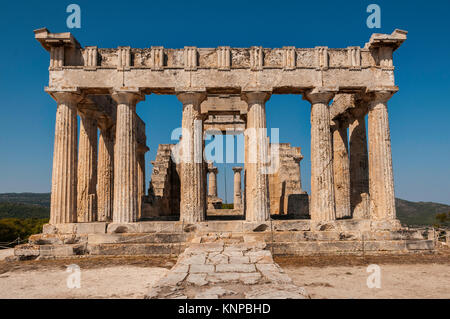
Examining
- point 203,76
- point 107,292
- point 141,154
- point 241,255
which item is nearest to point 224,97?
point 203,76

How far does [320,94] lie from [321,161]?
2.90m

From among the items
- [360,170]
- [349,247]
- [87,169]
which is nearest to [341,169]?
[360,170]

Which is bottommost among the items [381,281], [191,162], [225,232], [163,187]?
[381,281]

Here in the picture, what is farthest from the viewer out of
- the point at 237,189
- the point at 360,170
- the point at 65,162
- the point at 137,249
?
the point at 237,189

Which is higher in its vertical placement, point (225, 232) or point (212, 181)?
point (212, 181)

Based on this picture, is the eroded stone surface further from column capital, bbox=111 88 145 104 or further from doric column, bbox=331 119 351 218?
doric column, bbox=331 119 351 218

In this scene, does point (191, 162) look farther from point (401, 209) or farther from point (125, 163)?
point (401, 209)

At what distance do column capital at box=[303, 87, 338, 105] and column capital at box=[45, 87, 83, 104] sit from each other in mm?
10016

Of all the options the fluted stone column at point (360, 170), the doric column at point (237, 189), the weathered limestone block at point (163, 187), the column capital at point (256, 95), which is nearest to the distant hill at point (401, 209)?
the doric column at point (237, 189)

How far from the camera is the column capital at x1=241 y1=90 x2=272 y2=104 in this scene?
51.8ft

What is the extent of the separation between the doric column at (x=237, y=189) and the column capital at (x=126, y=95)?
22995 mm

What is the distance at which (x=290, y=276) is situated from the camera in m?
10.1

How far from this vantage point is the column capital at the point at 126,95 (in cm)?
1565

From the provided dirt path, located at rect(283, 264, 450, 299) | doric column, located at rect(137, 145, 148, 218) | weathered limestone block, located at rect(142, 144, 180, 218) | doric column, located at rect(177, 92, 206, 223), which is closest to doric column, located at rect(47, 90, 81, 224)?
doric column, located at rect(177, 92, 206, 223)
